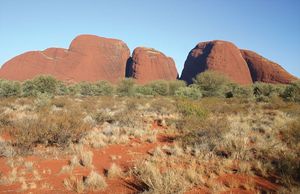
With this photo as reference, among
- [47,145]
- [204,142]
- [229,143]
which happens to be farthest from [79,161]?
[229,143]

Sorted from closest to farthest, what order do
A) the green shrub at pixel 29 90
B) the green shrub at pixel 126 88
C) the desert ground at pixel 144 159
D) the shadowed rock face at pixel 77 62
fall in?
the desert ground at pixel 144 159 → the green shrub at pixel 29 90 → the green shrub at pixel 126 88 → the shadowed rock face at pixel 77 62

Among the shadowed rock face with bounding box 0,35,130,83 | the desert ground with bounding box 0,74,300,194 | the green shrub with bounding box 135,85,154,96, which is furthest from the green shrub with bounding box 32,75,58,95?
the shadowed rock face with bounding box 0,35,130,83

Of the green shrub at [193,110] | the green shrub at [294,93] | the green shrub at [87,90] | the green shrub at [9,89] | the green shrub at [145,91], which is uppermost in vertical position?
the green shrub at [193,110]

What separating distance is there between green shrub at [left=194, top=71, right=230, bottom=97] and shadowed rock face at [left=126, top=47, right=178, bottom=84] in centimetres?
5098

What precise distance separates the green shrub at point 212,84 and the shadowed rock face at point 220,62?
44.8 metres

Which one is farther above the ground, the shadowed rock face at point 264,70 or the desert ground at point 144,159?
the desert ground at point 144,159

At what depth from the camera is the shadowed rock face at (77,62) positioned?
287 ft

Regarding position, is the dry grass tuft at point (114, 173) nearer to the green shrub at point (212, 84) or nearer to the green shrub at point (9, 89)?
the green shrub at point (9, 89)

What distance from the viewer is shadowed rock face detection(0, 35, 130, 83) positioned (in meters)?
87.4

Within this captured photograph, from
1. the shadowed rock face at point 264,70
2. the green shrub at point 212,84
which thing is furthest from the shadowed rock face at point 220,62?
the green shrub at point 212,84

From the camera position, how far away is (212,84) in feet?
125

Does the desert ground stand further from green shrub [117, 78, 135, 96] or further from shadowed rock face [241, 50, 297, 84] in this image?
shadowed rock face [241, 50, 297, 84]

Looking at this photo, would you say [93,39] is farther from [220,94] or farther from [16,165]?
[16,165]

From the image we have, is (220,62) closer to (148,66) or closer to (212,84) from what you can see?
(148,66)
